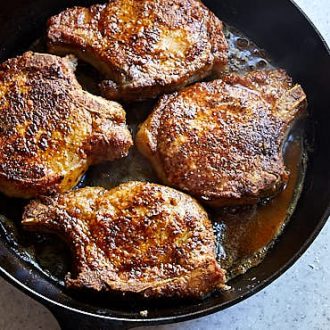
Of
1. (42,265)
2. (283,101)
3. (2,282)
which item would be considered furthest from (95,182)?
(283,101)

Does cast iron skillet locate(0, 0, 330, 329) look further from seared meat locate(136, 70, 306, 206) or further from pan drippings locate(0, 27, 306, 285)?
seared meat locate(136, 70, 306, 206)

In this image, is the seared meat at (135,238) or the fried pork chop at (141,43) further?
the fried pork chop at (141,43)

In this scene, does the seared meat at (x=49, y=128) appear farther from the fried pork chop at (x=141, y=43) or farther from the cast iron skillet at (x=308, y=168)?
the cast iron skillet at (x=308, y=168)

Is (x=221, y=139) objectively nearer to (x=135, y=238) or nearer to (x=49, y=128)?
(x=135, y=238)

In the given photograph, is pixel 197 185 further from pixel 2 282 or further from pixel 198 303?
pixel 2 282

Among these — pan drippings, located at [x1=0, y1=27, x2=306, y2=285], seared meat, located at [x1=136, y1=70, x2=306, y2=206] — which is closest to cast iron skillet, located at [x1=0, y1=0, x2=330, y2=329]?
pan drippings, located at [x1=0, y1=27, x2=306, y2=285]

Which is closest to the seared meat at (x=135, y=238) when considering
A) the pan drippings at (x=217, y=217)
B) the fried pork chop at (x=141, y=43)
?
the pan drippings at (x=217, y=217)
